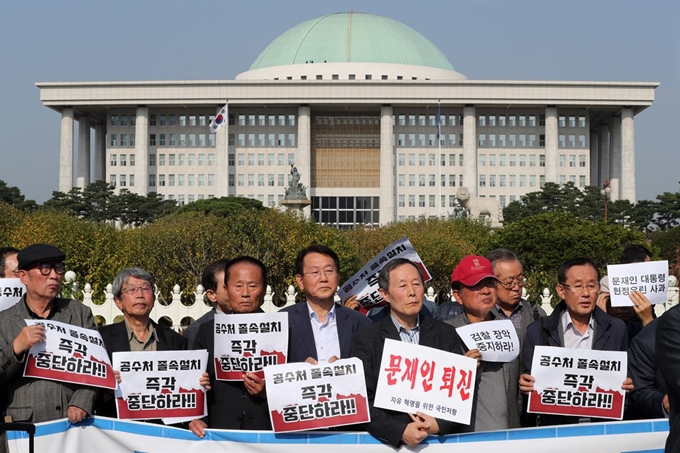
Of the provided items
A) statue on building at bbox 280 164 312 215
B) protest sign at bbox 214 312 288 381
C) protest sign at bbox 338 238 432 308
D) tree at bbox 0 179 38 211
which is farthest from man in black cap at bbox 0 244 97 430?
tree at bbox 0 179 38 211

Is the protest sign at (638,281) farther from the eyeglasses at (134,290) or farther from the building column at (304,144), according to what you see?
the building column at (304,144)

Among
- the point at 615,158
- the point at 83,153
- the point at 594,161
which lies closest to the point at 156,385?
the point at 615,158

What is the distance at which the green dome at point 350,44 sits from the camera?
9600cm

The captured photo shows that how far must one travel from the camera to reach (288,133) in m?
90.9

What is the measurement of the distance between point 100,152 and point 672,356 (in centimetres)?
9464

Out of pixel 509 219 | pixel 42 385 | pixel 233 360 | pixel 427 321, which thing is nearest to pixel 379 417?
pixel 427 321

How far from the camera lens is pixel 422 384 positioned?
15.8 ft

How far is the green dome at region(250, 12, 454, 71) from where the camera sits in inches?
3780

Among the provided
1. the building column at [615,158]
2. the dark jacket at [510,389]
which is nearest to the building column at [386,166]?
the building column at [615,158]

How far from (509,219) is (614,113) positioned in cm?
2579

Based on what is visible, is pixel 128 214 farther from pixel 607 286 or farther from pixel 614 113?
pixel 607 286

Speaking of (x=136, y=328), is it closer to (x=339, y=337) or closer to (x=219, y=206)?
(x=339, y=337)

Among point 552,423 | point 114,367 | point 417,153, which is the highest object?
point 417,153

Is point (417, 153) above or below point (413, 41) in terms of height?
below
